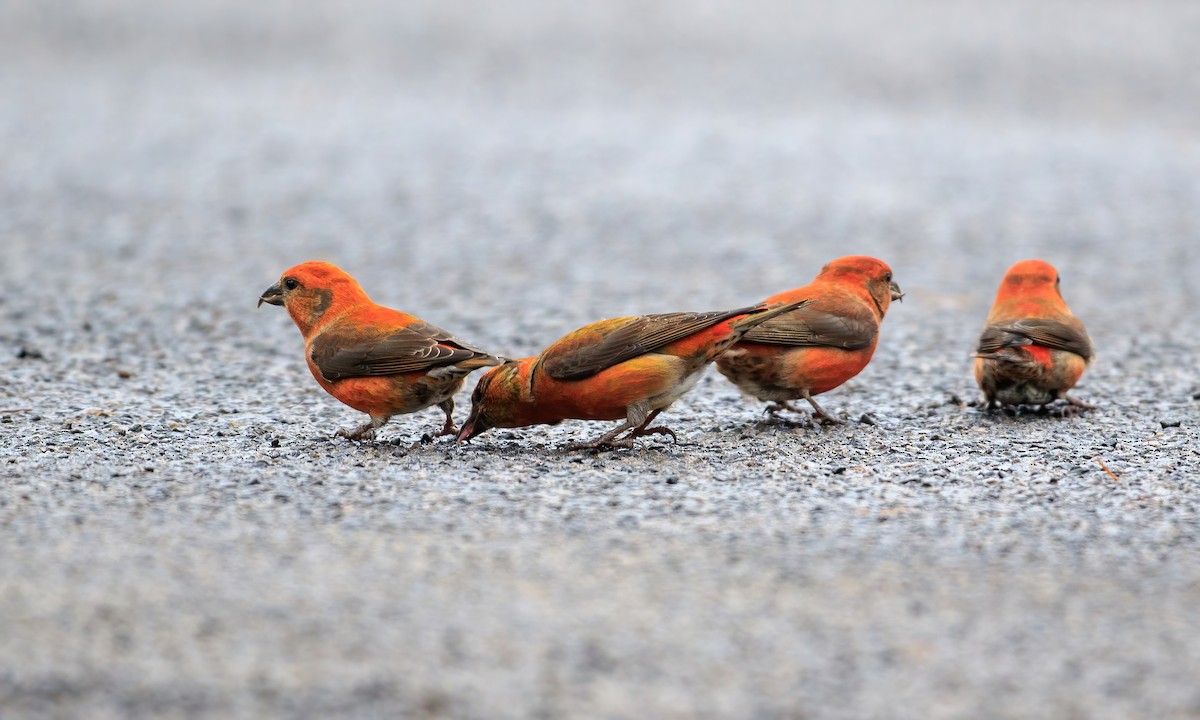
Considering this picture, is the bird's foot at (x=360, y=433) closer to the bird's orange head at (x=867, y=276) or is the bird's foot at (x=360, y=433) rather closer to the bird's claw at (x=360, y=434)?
the bird's claw at (x=360, y=434)

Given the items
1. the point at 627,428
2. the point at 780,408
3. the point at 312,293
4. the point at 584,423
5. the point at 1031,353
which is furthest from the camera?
the point at 584,423

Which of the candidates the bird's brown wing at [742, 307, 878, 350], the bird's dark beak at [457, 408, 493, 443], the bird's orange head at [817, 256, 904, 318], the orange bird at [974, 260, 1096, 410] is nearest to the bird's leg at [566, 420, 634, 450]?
the bird's dark beak at [457, 408, 493, 443]

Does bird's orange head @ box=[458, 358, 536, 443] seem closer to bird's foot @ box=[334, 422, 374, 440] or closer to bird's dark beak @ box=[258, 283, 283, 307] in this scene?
bird's foot @ box=[334, 422, 374, 440]

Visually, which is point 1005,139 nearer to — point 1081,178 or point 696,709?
point 1081,178

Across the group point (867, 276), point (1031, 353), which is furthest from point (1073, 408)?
point (867, 276)

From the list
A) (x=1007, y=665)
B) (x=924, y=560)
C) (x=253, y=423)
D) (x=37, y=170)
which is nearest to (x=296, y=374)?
(x=253, y=423)

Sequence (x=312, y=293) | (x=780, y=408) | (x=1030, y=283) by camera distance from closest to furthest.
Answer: (x=312, y=293) → (x=780, y=408) → (x=1030, y=283)

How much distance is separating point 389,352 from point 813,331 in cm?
205

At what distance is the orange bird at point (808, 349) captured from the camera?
6.25 meters

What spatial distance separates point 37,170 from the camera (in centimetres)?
1332

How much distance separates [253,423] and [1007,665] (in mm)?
4069

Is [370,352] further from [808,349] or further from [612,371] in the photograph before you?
[808,349]

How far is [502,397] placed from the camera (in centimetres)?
582

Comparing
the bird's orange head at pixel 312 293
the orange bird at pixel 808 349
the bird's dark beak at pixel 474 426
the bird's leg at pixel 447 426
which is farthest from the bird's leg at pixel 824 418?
the bird's orange head at pixel 312 293
